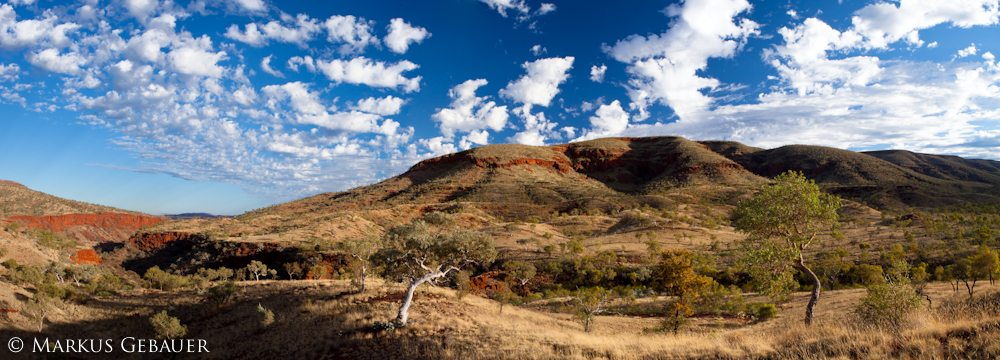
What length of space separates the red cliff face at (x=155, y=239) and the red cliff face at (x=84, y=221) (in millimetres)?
29270

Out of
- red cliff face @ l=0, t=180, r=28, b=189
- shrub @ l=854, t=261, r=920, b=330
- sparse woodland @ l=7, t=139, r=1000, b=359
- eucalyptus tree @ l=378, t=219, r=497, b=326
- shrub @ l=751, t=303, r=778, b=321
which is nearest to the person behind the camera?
sparse woodland @ l=7, t=139, r=1000, b=359

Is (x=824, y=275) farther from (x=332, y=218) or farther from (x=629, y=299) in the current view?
(x=332, y=218)

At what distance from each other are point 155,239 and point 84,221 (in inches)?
1542

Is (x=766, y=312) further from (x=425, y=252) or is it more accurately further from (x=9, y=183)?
(x=9, y=183)

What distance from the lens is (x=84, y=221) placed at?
7150 cm

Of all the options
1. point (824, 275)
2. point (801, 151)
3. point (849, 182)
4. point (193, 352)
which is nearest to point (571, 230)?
point (824, 275)

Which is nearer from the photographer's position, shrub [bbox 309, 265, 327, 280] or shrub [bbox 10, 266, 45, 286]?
shrub [bbox 10, 266, 45, 286]

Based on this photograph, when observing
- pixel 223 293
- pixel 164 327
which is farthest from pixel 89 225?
pixel 164 327

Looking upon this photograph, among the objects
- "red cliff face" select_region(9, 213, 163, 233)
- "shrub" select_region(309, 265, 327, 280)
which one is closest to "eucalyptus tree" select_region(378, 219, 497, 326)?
"shrub" select_region(309, 265, 327, 280)

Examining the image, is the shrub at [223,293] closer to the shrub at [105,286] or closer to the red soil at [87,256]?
the shrub at [105,286]

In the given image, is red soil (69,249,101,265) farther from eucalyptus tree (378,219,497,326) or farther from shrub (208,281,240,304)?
eucalyptus tree (378,219,497,326)

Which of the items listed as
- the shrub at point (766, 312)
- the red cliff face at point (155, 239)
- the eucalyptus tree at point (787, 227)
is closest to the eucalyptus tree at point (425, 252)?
the eucalyptus tree at point (787, 227)

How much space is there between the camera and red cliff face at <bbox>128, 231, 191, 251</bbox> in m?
50.1

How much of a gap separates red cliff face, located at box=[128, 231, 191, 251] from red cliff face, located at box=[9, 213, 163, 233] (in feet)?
96.0
